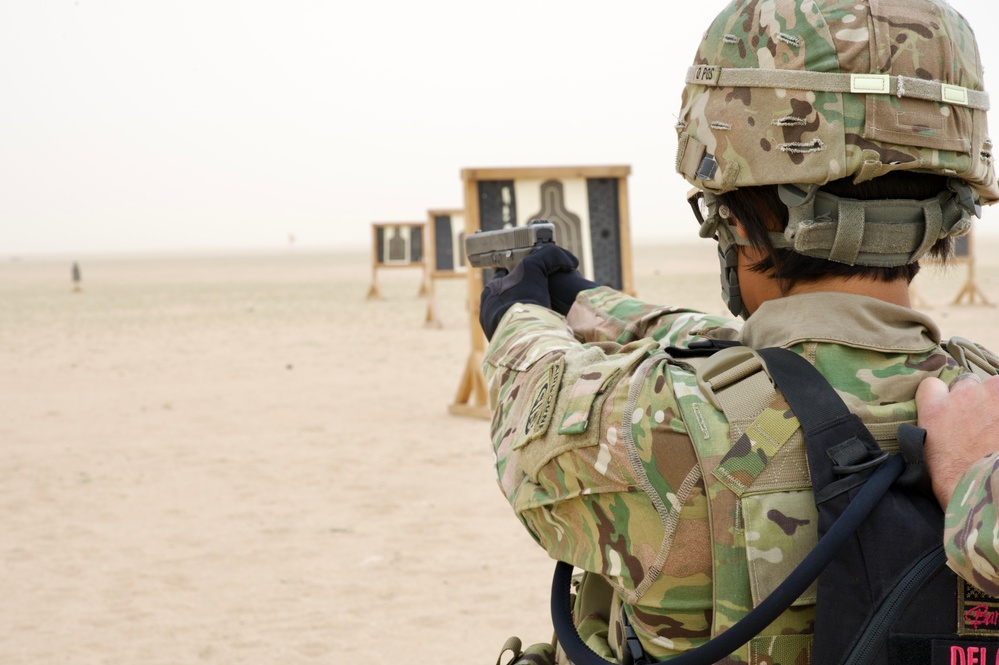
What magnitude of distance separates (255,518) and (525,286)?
367 centimetres

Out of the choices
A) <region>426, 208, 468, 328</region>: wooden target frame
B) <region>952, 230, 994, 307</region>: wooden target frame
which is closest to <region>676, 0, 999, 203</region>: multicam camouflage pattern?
<region>426, 208, 468, 328</region>: wooden target frame

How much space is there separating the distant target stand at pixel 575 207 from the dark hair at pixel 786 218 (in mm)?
5534

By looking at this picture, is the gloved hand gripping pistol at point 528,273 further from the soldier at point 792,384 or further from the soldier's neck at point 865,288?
the soldier's neck at point 865,288

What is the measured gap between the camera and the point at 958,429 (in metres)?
1.11

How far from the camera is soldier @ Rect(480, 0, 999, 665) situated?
1123mm

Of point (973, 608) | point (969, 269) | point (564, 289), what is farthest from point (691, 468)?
point (969, 269)

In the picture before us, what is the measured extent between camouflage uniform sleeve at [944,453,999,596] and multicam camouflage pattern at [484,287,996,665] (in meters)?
0.17

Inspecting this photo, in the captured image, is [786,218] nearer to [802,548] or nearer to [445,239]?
[802,548]

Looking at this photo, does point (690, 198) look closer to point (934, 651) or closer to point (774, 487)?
point (774, 487)

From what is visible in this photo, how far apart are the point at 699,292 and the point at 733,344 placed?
2014cm

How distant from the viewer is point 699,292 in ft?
69.3

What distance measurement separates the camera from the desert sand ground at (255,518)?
142 inches

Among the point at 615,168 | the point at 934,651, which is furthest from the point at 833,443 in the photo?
the point at 615,168

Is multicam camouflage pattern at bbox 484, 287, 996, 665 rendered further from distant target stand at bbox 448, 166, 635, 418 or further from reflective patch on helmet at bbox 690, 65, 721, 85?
distant target stand at bbox 448, 166, 635, 418
